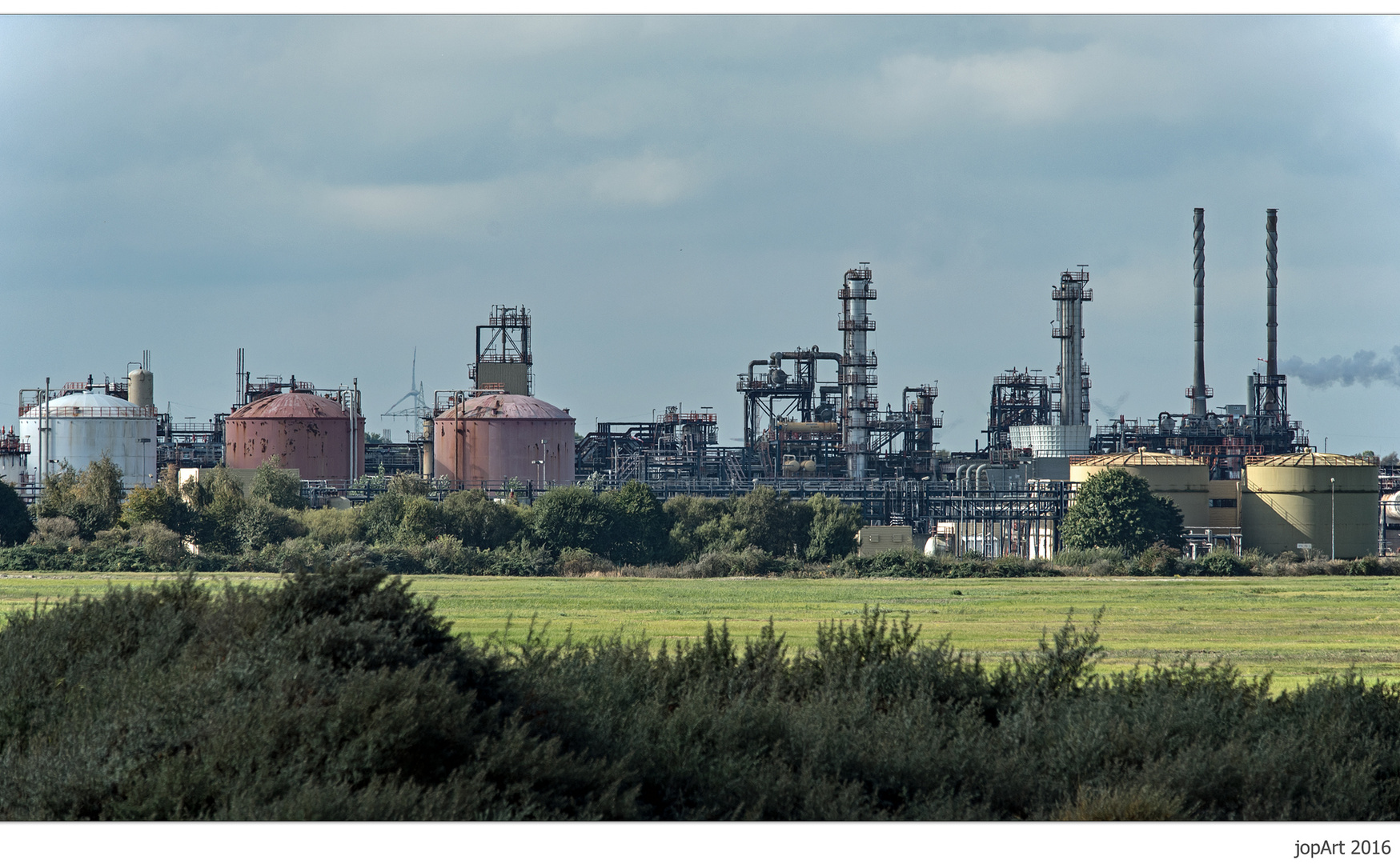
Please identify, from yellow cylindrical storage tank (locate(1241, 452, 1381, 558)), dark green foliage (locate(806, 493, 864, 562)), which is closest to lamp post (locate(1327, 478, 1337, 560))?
yellow cylindrical storage tank (locate(1241, 452, 1381, 558))

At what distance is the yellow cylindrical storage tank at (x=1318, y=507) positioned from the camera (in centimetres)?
7419

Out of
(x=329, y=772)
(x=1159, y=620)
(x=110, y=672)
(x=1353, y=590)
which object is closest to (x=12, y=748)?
(x=110, y=672)

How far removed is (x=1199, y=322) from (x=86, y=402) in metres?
70.9

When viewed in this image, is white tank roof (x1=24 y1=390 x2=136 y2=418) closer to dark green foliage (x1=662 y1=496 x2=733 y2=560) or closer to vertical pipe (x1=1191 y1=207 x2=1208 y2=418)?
dark green foliage (x1=662 y1=496 x2=733 y2=560)

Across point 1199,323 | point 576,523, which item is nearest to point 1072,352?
point 1199,323

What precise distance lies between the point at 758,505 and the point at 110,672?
5782cm

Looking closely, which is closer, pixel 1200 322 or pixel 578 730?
pixel 578 730

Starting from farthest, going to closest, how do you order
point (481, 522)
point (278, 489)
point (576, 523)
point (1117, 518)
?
point (278, 489)
point (1117, 518)
point (576, 523)
point (481, 522)

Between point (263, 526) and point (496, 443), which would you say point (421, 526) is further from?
point (496, 443)

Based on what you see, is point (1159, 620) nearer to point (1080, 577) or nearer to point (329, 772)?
point (1080, 577)

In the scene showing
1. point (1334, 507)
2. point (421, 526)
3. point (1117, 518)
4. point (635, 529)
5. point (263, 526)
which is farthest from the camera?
point (1334, 507)

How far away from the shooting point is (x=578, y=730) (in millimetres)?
14383

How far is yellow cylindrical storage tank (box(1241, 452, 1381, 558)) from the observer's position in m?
74.2

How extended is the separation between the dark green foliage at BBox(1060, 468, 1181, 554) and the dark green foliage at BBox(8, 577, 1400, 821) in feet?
176
